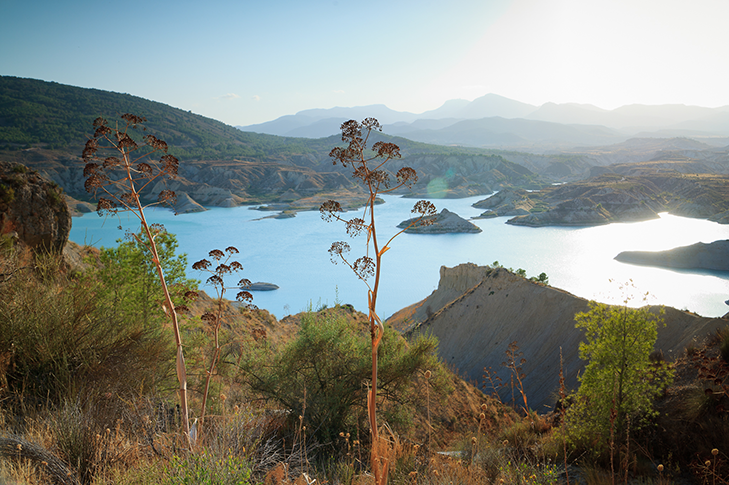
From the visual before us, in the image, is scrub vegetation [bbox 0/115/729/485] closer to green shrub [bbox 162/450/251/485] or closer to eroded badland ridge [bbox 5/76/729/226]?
green shrub [bbox 162/450/251/485]

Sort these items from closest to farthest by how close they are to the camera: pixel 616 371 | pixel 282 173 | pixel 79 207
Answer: pixel 616 371, pixel 79 207, pixel 282 173

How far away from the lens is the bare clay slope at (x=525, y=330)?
1677 centimetres

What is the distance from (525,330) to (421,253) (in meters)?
44.8

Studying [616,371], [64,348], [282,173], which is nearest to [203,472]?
[64,348]

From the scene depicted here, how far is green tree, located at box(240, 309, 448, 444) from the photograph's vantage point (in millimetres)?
7660

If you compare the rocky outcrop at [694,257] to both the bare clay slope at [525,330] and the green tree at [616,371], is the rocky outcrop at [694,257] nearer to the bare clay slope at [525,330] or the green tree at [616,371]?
the bare clay slope at [525,330]

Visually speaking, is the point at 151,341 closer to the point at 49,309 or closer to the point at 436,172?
the point at 49,309

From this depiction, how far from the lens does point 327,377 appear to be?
851 cm

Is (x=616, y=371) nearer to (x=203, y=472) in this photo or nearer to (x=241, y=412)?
(x=241, y=412)

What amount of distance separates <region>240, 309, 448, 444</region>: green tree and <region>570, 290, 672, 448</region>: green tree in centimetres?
380

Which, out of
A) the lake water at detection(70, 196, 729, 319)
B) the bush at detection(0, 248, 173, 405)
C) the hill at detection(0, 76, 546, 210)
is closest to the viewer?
the bush at detection(0, 248, 173, 405)

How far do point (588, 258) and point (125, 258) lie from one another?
62143 millimetres

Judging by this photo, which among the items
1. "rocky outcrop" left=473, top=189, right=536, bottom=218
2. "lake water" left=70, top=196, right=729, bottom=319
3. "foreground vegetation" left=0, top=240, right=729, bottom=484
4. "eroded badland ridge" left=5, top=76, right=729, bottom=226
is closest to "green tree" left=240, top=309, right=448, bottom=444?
"foreground vegetation" left=0, top=240, right=729, bottom=484

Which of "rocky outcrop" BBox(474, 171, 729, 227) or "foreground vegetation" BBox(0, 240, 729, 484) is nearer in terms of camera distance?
"foreground vegetation" BBox(0, 240, 729, 484)
